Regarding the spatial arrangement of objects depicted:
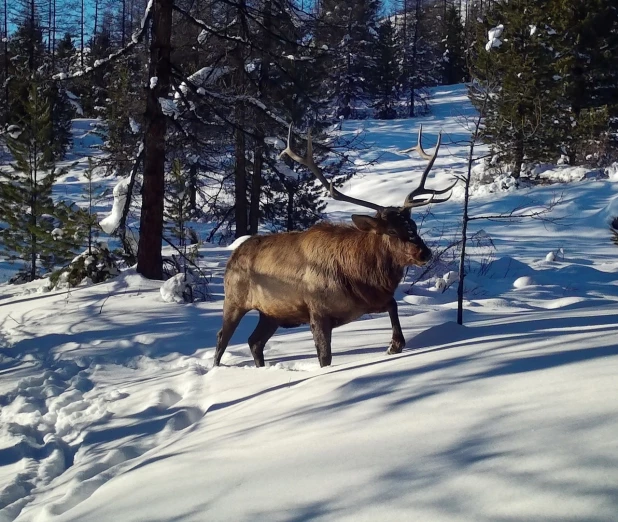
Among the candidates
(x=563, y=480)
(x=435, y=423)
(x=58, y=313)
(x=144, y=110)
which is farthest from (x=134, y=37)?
(x=563, y=480)

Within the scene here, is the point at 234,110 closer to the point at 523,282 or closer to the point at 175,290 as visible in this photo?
the point at 175,290

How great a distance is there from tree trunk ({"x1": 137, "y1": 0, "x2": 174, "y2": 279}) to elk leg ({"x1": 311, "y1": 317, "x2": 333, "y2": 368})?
532cm

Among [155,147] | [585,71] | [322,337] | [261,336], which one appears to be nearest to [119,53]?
[155,147]

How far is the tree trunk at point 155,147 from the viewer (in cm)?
992

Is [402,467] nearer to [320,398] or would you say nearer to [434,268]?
[320,398]

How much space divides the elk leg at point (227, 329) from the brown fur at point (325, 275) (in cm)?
1

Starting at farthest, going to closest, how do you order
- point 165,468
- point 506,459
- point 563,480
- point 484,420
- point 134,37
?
point 134,37 < point 165,468 < point 484,420 < point 506,459 < point 563,480

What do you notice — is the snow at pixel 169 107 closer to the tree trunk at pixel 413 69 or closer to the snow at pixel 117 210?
the snow at pixel 117 210

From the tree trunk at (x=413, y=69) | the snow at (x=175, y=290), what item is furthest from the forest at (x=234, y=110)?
the tree trunk at (x=413, y=69)

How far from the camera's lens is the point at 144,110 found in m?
10.3

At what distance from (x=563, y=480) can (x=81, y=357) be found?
665 cm

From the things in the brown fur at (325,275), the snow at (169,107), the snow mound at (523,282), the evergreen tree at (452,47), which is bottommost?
the snow mound at (523,282)

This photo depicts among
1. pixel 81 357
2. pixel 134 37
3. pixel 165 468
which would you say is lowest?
pixel 81 357

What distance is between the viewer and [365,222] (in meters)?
5.95
